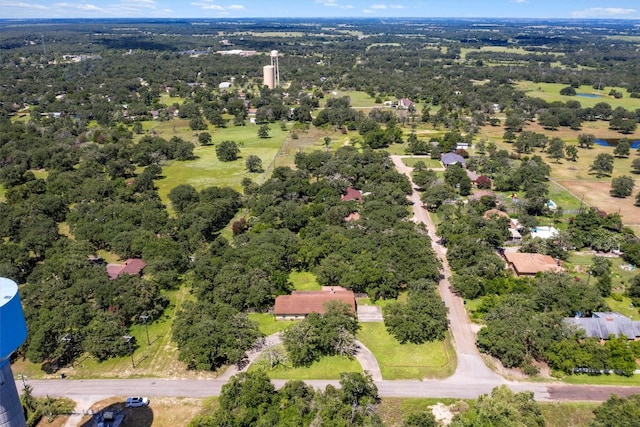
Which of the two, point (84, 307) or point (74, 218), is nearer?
point (84, 307)

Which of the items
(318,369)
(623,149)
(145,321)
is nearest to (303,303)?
(318,369)

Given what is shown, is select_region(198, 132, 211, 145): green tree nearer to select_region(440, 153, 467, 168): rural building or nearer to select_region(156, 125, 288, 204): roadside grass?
select_region(156, 125, 288, 204): roadside grass

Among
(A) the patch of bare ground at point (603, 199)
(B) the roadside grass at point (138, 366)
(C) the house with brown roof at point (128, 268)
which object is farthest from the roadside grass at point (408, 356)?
(A) the patch of bare ground at point (603, 199)

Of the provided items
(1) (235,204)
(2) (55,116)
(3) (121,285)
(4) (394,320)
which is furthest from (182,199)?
(2) (55,116)

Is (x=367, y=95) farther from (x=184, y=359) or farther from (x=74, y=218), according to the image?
(x=184, y=359)

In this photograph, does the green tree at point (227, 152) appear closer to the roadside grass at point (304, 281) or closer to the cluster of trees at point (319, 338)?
the roadside grass at point (304, 281)

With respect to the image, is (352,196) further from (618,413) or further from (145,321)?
(618,413)
